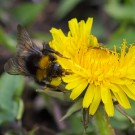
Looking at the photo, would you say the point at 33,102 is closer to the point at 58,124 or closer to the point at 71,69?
the point at 58,124

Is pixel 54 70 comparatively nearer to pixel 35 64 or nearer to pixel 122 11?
pixel 35 64

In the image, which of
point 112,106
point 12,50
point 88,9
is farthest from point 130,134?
point 88,9

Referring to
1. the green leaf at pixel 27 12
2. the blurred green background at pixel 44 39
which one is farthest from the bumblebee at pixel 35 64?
the green leaf at pixel 27 12

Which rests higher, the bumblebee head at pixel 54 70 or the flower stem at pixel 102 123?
the bumblebee head at pixel 54 70

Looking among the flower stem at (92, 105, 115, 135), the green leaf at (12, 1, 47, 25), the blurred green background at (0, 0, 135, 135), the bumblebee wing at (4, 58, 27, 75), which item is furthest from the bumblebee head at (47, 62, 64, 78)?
the green leaf at (12, 1, 47, 25)

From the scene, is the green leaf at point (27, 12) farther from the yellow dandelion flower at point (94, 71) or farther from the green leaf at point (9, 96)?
the yellow dandelion flower at point (94, 71)

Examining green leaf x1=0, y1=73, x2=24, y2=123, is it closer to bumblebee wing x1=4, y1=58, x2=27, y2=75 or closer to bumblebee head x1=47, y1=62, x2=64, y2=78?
bumblebee wing x1=4, y1=58, x2=27, y2=75

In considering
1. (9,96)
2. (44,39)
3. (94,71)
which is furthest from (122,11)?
(94,71)
